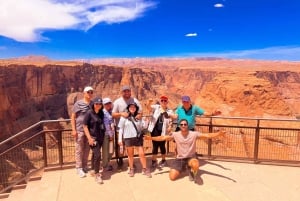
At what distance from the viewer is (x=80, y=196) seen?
4477 millimetres

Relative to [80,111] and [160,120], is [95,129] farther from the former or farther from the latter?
[160,120]

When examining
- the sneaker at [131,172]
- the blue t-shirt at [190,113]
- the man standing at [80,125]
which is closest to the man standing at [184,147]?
the blue t-shirt at [190,113]

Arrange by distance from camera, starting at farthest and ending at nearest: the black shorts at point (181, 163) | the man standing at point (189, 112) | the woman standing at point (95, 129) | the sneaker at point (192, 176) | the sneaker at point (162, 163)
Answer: the sneaker at point (162, 163) → the man standing at point (189, 112) → the black shorts at point (181, 163) → the sneaker at point (192, 176) → the woman standing at point (95, 129)

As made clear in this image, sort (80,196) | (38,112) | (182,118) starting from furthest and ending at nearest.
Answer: (38,112)
(182,118)
(80,196)

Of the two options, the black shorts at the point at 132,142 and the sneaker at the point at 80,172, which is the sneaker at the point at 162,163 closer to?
the black shorts at the point at 132,142

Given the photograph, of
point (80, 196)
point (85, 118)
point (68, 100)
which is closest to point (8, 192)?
point (80, 196)

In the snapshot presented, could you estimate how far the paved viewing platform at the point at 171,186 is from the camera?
451cm

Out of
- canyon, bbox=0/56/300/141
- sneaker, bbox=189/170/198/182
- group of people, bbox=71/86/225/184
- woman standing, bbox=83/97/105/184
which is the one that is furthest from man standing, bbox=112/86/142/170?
canyon, bbox=0/56/300/141

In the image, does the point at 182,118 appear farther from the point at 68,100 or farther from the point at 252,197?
the point at 68,100

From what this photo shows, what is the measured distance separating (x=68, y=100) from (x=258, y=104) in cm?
4502

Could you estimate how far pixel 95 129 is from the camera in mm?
4902

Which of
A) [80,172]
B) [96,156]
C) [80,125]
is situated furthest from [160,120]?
[80,172]

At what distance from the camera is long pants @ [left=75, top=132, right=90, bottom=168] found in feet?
16.8

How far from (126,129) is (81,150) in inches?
37.8
